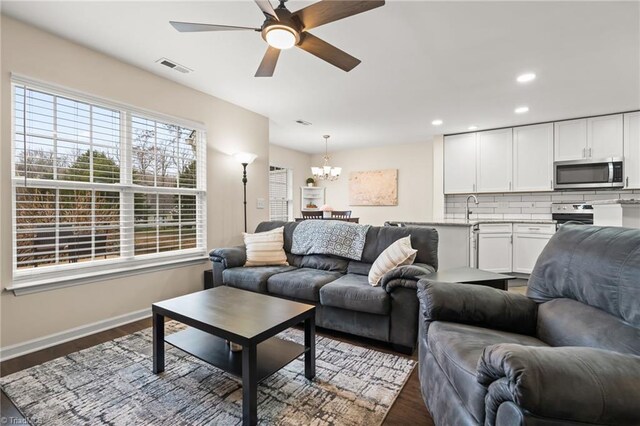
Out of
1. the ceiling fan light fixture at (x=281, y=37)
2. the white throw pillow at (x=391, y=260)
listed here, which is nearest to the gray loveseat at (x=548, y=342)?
the white throw pillow at (x=391, y=260)

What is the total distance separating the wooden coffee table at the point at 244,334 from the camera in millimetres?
1528

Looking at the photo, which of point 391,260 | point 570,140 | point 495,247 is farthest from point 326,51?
point 570,140

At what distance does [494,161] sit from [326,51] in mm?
4311

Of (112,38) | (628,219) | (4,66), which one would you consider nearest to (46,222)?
(4,66)

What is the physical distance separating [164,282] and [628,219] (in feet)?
14.6

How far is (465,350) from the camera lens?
4.08ft

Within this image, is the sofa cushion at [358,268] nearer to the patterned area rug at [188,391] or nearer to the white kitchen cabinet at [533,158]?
the patterned area rug at [188,391]

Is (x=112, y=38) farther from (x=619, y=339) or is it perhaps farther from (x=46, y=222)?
(x=619, y=339)

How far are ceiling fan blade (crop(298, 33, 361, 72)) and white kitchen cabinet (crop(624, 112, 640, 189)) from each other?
4.59 meters

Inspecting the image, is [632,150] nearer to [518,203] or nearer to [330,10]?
[518,203]

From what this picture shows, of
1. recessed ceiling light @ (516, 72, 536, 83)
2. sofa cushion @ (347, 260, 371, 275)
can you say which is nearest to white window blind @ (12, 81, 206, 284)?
sofa cushion @ (347, 260, 371, 275)

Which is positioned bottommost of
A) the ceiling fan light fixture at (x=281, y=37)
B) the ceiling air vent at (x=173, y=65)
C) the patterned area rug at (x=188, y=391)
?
the patterned area rug at (x=188, y=391)

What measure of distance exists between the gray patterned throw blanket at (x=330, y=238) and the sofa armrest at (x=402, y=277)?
0.78 metres

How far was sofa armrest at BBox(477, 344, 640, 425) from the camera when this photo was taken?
30.6 inches
